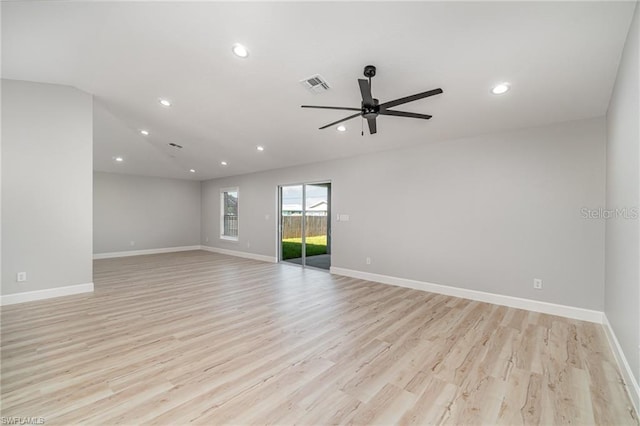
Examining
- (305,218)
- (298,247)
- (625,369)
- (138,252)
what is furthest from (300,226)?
(625,369)

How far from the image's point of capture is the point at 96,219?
7.69 metres

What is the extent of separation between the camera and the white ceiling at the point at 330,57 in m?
2.24

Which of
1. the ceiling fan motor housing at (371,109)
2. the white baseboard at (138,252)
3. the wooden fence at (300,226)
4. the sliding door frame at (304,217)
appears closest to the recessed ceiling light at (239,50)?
the ceiling fan motor housing at (371,109)

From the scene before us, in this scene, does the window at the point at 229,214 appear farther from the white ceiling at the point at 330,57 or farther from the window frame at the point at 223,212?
the white ceiling at the point at 330,57

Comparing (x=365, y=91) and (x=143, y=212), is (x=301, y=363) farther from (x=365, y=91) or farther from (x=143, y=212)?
(x=143, y=212)

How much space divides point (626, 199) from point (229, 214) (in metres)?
8.79

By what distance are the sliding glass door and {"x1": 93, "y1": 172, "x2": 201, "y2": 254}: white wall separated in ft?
14.0

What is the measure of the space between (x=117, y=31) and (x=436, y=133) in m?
4.28

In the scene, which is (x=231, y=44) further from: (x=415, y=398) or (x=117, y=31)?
(x=415, y=398)

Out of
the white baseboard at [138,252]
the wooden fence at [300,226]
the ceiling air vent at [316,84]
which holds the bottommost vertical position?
the white baseboard at [138,252]

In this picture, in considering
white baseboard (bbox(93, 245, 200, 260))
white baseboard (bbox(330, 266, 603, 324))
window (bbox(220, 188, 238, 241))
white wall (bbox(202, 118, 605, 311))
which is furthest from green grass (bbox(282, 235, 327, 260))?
white baseboard (bbox(93, 245, 200, 260))

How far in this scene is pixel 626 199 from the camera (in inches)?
86.0

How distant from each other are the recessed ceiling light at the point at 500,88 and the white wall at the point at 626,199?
85 centimetres

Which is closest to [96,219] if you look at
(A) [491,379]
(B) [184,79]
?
(B) [184,79]
